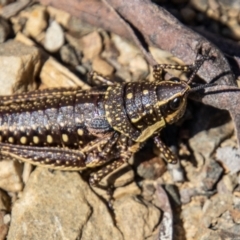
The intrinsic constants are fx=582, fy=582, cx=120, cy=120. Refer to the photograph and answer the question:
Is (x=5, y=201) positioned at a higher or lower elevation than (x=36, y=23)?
lower

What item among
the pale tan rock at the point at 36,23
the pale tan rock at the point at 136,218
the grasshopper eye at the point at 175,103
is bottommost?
the pale tan rock at the point at 136,218

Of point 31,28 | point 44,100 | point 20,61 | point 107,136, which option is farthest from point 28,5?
point 107,136

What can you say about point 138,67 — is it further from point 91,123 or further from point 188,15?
point 91,123

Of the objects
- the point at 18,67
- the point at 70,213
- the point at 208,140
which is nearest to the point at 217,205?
the point at 208,140

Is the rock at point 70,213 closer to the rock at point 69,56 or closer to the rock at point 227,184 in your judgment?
the rock at point 227,184

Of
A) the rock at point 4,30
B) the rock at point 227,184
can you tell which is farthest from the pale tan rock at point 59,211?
the rock at point 4,30

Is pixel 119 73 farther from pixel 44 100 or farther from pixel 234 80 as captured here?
pixel 234 80
